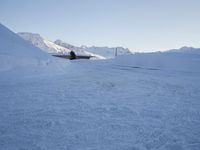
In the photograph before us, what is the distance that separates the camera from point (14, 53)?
9453 mm

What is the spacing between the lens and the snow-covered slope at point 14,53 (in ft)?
28.2

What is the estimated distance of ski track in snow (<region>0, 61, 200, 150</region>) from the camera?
10.9 ft

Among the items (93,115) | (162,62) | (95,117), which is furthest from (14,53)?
(162,62)

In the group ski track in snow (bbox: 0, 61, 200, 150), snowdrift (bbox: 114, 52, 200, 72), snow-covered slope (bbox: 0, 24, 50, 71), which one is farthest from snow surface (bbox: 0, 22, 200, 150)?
snowdrift (bbox: 114, 52, 200, 72)

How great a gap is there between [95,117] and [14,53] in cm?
628

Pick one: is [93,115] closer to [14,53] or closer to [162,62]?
[14,53]

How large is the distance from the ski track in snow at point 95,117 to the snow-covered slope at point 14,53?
5.38 ft

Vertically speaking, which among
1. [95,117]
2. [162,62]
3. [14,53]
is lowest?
[95,117]

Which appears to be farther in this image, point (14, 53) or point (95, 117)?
point (14, 53)

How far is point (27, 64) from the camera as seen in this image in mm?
8938

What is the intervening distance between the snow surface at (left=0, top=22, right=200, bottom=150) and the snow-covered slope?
36 centimetres

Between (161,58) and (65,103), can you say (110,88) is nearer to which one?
(65,103)

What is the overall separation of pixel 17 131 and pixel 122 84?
15.5 ft

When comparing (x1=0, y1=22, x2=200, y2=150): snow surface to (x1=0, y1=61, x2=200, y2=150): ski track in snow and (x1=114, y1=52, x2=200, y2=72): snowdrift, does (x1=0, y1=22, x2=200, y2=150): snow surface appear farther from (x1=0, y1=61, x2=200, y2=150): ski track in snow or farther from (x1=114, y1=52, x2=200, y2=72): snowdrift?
(x1=114, y1=52, x2=200, y2=72): snowdrift
